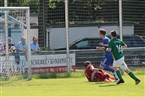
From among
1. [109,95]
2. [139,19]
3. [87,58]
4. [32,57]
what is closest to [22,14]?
[32,57]

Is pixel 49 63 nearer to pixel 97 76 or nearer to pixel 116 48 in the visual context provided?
pixel 97 76

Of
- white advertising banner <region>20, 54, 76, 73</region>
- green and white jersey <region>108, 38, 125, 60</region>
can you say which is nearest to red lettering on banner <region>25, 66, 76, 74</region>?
white advertising banner <region>20, 54, 76, 73</region>

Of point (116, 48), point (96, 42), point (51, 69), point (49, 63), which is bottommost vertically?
point (51, 69)

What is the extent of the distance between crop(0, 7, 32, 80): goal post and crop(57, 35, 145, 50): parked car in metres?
7.20

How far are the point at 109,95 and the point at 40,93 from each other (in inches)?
82.6

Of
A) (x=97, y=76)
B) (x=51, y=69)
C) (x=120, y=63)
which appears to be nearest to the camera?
(x=120, y=63)

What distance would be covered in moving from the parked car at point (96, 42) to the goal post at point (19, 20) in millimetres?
7198

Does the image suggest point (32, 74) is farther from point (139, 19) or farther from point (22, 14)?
point (139, 19)

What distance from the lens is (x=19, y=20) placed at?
23531mm

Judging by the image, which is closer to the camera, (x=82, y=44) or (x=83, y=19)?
(x=83, y=19)

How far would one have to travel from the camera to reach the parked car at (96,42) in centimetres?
2973

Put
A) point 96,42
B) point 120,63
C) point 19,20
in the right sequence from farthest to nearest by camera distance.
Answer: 1. point 96,42
2. point 19,20
3. point 120,63

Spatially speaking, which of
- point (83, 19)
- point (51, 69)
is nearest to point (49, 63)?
point (51, 69)

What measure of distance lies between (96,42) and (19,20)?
8158 mm
